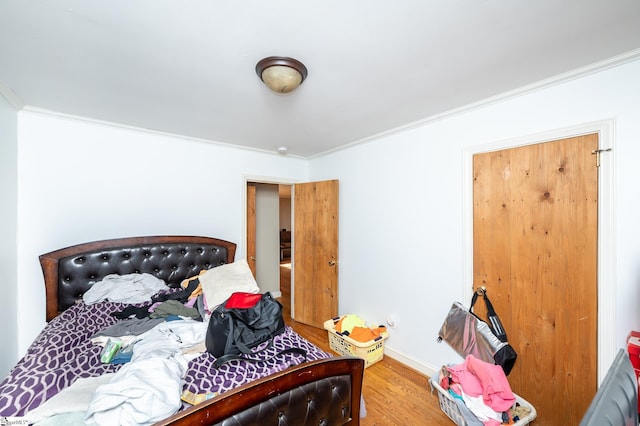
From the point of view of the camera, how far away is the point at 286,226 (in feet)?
27.5

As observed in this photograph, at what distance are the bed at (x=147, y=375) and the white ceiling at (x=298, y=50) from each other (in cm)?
149

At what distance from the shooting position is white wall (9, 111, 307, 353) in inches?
81.7

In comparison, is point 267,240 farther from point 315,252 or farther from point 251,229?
point 315,252

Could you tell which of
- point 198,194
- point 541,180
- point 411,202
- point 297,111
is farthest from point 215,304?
point 541,180

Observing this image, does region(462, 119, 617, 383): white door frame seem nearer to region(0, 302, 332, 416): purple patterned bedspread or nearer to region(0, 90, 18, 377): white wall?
region(0, 302, 332, 416): purple patterned bedspread

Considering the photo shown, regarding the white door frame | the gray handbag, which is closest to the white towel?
the gray handbag

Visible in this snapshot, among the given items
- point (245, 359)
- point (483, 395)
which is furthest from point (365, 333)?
point (245, 359)

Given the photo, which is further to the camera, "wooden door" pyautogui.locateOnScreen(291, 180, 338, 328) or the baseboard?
"wooden door" pyautogui.locateOnScreen(291, 180, 338, 328)

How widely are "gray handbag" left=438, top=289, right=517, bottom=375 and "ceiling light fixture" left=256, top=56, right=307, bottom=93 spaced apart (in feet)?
6.98

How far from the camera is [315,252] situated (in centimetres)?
339

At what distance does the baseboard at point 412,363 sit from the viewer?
7.58 feet

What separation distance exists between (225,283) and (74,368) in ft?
3.39

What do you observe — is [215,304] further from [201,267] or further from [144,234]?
[144,234]

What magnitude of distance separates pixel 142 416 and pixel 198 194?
2345 millimetres
